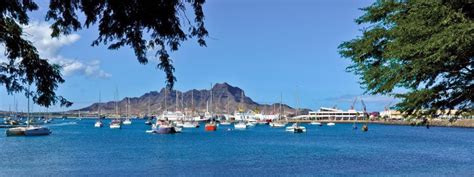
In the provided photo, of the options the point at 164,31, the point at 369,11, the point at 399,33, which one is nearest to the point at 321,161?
the point at 369,11

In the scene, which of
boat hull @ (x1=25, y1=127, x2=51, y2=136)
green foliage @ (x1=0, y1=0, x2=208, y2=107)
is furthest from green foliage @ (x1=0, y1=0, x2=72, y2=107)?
boat hull @ (x1=25, y1=127, x2=51, y2=136)

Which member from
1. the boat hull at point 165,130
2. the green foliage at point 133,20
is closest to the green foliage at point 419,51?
the green foliage at point 133,20

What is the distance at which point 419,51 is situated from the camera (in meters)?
13.5

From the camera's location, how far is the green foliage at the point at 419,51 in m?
13.0

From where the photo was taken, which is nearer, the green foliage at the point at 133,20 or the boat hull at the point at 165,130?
the green foliage at the point at 133,20

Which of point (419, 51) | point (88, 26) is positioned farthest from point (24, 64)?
point (419, 51)

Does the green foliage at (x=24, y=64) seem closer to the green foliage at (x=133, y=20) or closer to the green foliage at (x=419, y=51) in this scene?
the green foliage at (x=133, y=20)

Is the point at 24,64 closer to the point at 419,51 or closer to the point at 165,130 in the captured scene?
the point at 419,51

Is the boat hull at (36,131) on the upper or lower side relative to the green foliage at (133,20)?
lower

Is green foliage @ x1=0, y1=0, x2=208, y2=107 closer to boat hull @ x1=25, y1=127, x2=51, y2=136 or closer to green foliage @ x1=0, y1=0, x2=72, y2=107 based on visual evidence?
green foliage @ x1=0, y1=0, x2=72, y2=107

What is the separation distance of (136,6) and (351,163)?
42.1 meters

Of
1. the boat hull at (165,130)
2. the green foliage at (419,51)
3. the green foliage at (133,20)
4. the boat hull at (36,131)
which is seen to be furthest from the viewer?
the boat hull at (165,130)

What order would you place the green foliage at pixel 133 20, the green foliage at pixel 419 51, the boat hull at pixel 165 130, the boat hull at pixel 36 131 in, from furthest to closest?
the boat hull at pixel 165 130 < the boat hull at pixel 36 131 < the green foliage at pixel 419 51 < the green foliage at pixel 133 20

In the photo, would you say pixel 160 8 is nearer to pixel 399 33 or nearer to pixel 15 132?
pixel 399 33
